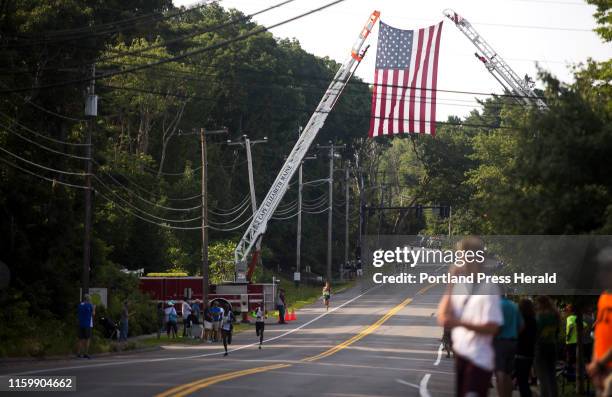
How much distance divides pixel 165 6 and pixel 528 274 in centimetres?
6288

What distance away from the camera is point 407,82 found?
41.3m

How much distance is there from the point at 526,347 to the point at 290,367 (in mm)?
11975

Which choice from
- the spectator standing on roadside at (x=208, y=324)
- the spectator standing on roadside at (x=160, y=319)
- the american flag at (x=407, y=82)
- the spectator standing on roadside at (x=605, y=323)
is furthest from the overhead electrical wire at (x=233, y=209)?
the spectator standing on roadside at (x=605, y=323)

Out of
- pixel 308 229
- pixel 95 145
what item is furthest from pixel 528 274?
pixel 308 229

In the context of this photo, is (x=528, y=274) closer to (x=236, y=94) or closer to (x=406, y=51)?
(x=406, y=51)

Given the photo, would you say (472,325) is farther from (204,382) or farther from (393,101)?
(393,101)

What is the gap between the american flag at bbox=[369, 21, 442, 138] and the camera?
135ft

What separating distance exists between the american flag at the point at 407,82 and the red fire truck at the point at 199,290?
1658 centimetres

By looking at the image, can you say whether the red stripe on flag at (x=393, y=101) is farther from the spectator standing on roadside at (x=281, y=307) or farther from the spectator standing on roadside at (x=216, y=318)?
the spectator standing on roadside at (x=281, y=307)

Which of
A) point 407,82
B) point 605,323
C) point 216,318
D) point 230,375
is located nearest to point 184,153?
point 216,318

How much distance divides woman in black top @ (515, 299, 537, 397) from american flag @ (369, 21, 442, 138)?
2535cm

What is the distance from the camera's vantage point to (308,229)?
105 meters

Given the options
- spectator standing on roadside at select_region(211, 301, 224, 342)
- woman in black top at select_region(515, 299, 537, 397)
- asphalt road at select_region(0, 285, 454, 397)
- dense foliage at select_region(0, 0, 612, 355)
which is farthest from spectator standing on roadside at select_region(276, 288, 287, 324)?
woman in black top at select_region(515, 299, 537, 397)

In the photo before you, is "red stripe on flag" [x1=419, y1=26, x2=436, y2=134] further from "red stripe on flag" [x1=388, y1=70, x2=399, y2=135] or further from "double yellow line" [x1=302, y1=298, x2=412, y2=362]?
"double yellow line" [x1=302, y1=298, x2=412, y2=362]
